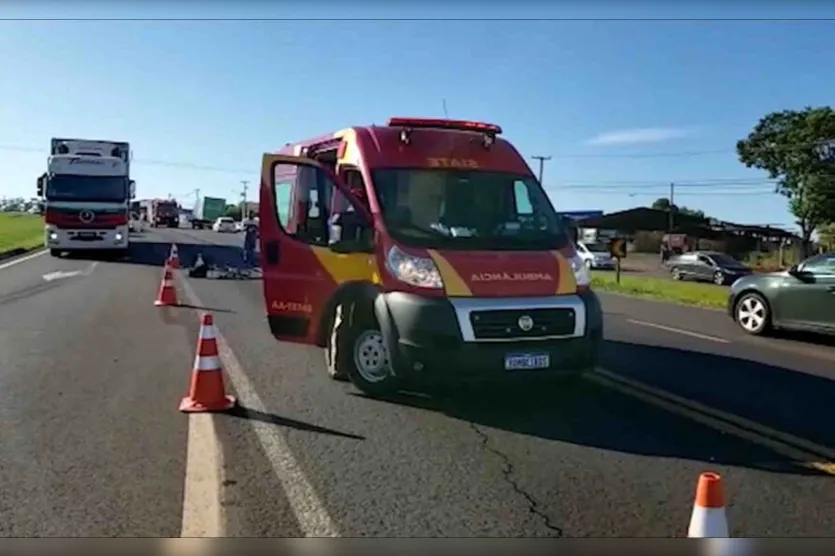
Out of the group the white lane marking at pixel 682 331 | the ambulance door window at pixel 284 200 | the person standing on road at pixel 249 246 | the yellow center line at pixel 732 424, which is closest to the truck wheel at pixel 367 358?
the ambulance door window at pixel 284 200

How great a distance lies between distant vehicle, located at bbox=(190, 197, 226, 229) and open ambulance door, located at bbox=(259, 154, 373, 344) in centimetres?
3214

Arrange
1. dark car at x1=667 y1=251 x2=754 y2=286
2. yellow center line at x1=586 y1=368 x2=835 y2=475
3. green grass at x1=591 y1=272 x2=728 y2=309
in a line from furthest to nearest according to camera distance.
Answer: dark car at x1=667 y1=251 x2=754 y2=286
green grass at x1=591 y1=272 x2=728 y2=309
yellow center line at x1=586 y1=368 x2=835 y2=475

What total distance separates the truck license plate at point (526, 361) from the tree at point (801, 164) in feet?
55.5

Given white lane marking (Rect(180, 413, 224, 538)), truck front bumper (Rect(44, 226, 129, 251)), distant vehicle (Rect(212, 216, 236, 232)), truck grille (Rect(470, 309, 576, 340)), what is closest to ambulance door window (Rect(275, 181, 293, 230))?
white lane marking (Rect(180, 413, 224, 538))

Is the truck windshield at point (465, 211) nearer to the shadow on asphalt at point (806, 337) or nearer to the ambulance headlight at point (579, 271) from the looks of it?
the ambulance headlight at point (579, 271)

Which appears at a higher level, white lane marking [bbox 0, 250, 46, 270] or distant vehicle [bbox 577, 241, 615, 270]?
distant vehicle [bbox 577, 241, 615, 270]

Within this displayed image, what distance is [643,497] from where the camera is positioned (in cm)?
428

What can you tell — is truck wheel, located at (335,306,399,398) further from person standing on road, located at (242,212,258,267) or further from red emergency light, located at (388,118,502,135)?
person standing on road, located at (242,212,258,267)

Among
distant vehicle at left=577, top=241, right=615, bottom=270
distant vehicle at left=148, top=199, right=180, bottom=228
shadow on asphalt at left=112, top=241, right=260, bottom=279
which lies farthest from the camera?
distant vehicle at left=148, top=199, right=180, bottom=228

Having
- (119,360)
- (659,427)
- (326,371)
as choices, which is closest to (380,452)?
(659,427)

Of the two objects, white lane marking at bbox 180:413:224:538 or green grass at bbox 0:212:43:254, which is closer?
white lane marking at bbox 180:413:224:538

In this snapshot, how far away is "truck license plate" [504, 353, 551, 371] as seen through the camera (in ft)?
19.5

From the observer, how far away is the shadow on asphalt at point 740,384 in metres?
6.07

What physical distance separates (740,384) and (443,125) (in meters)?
3.80
